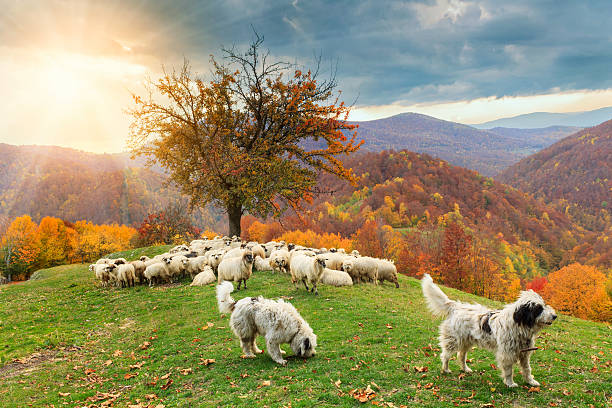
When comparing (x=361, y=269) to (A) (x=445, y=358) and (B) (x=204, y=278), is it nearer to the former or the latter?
(B) (x=204, y=278)

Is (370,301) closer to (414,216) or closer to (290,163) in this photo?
(290,163)

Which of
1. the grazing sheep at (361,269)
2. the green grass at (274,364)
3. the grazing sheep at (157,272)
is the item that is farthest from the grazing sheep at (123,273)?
the grazing sheep at (361,269)

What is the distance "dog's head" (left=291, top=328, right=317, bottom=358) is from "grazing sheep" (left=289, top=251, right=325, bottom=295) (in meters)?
6.88

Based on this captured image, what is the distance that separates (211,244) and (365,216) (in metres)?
103

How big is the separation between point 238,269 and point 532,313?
13.2 m

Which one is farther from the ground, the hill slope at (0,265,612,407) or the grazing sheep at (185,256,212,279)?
the grazing sheep at (185,256,212,279)

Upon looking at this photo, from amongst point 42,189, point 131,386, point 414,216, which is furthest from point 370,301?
point 42,189

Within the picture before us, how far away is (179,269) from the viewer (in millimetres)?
21188

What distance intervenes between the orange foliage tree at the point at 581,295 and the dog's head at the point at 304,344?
2179 inches

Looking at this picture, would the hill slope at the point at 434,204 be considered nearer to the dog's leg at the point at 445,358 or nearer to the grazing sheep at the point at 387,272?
the grazing sheep at the point at 387,272

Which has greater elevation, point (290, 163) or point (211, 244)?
point (290, 163)

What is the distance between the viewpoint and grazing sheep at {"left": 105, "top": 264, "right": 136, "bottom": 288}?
68.0ft

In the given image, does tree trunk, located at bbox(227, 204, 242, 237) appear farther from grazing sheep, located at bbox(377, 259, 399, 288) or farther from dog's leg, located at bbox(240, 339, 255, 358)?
dog's leg, located at bbox(240, 339, 255, 358)

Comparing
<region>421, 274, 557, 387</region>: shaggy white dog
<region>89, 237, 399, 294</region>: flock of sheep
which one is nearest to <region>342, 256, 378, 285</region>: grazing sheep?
<region>89, 237, 399, 294</region>: flock of sheep
